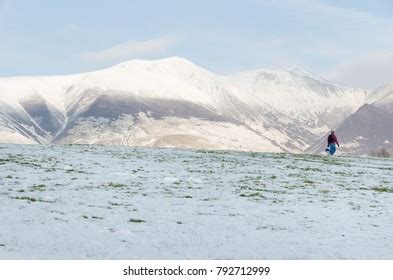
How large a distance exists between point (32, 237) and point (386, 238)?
1170cm

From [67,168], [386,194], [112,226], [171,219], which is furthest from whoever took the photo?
[67,168]

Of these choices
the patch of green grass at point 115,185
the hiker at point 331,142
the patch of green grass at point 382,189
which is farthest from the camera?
the hiker at point 331,142

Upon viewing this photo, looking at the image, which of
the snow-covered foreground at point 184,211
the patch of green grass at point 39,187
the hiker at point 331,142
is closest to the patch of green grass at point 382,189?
the snow-covered foreground at point 184,211

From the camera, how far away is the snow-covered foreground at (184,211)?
16844 millimetres

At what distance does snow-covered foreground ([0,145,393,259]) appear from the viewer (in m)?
16.8

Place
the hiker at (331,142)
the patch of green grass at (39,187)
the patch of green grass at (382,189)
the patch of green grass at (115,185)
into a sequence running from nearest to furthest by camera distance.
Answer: the patch of green grass at (39,187) → the patch of green grass at (115,185) → the patch of green grass at (382,189) → the hiker at (331,142)

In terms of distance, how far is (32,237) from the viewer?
1706 centimetres

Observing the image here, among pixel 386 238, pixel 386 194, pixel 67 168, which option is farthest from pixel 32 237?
pixel 386 194

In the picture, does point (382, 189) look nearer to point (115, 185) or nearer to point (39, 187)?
point (115, 185)

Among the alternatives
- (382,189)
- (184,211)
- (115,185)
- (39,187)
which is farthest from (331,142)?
(184,211)

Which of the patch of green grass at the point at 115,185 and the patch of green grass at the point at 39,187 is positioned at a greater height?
the patch of green grass at the point at 115,185

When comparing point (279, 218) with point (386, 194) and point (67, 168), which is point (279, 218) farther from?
point (67, 168)

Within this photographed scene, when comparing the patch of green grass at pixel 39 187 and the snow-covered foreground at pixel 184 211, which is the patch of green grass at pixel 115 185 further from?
the patch of green grass at pixel 39 187

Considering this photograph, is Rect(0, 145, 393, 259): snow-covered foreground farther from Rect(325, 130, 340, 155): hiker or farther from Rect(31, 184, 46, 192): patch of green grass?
Rect(325, 130, 340, 155): hiker
